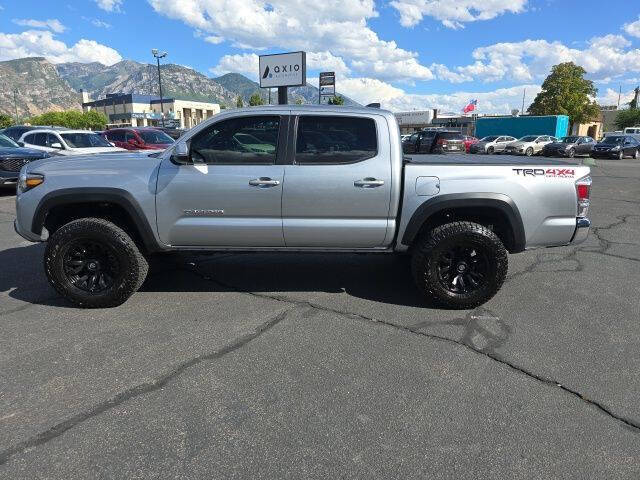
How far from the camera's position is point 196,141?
406 cm

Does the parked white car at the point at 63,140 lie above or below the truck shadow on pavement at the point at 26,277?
above

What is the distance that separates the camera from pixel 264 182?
13.1ft

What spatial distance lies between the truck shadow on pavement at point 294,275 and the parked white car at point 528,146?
1166 inches

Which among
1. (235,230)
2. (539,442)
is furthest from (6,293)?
(539,442)

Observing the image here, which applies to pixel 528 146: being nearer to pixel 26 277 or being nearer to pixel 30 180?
pixel 26 277

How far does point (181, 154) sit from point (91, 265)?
4.52 feet

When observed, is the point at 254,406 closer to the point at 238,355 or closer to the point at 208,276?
the point at 238,355

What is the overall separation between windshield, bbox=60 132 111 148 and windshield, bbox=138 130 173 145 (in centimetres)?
341

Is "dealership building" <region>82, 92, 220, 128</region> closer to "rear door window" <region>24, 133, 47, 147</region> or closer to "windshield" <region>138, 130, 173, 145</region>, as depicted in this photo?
"windshield" <region>138, 130, 173, 145</region>

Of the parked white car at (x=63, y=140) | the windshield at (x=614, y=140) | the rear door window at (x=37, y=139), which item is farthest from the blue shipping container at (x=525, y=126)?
the rear door window at (x=37, y=139)

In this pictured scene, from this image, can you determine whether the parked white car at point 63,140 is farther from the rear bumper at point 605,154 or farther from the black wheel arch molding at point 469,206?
the rear bumper at point 605,154

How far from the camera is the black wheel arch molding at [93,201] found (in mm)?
3994

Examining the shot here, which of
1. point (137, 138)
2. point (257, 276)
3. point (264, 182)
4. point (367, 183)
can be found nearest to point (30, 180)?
point (264, 182)

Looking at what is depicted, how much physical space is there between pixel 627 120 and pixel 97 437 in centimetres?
9512
